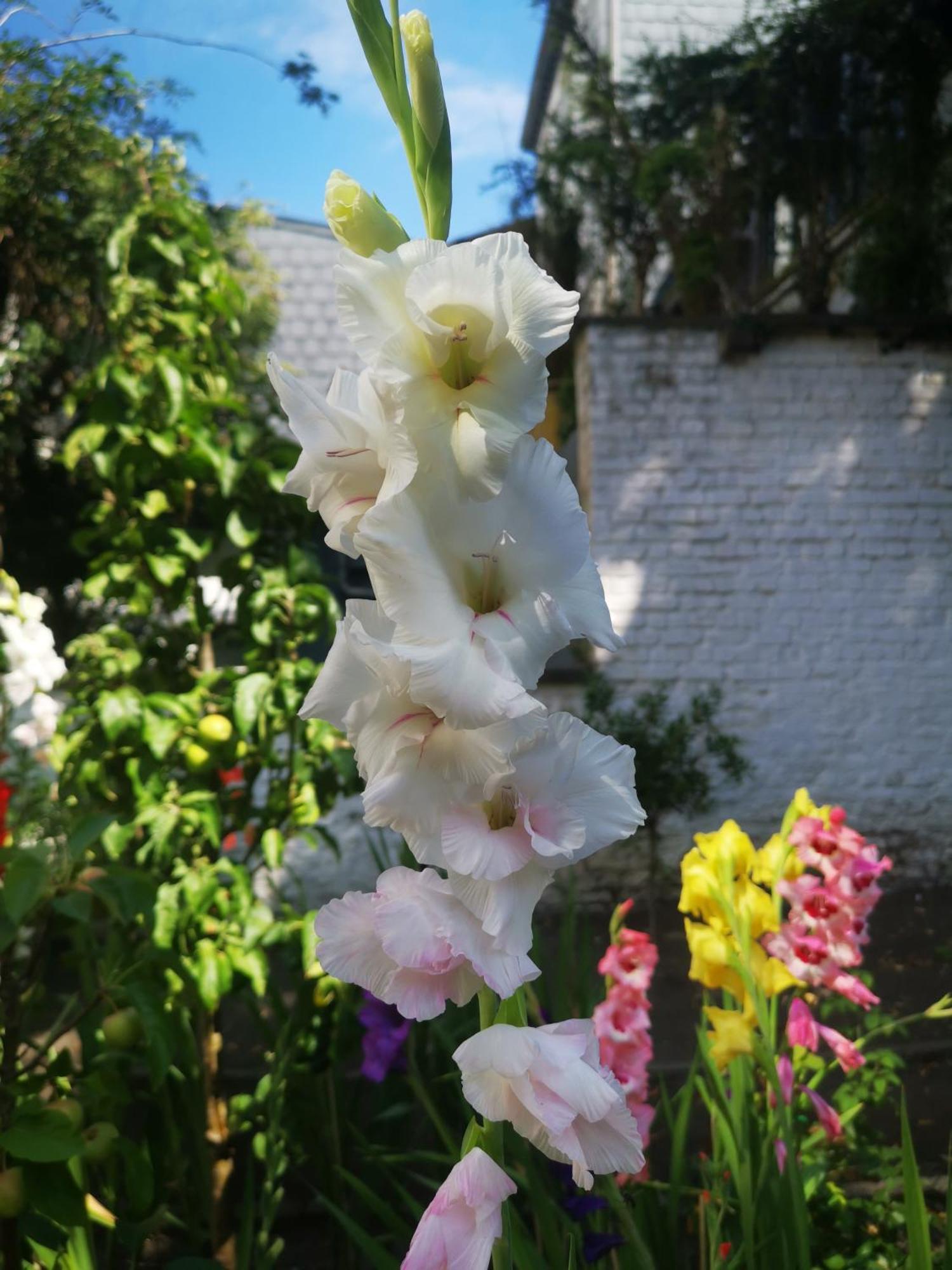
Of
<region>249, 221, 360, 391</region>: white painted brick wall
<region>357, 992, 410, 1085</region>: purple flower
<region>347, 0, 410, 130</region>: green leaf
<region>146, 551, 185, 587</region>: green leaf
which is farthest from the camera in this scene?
<region>249, 221, 360, 391</region>: white painted brick wall

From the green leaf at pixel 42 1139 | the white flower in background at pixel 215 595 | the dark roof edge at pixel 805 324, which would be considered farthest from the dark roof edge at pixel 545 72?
the green leaf at pixel 42 1139

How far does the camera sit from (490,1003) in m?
0.54

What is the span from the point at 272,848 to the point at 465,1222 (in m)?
1.23

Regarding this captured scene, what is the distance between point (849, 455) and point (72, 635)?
3450 millimetres

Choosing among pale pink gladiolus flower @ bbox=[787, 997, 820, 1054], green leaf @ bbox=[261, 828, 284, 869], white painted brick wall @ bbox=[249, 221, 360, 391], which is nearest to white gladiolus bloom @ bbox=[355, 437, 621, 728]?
pale pink gladiolus flower @ bbox=[787, 997, 820, 1054]

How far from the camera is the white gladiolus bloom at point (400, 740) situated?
0.49 m

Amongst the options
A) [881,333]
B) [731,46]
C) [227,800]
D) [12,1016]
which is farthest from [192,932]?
[731,46]

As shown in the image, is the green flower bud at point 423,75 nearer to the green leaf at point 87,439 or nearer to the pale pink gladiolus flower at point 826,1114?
the pale pink gladiolus flower at point 826,1114

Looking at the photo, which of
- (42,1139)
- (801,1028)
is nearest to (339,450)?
(42,1139)

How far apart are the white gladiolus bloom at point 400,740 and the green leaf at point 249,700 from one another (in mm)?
1185

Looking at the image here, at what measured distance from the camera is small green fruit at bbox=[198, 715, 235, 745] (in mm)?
1668

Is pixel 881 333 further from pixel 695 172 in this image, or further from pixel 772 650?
pixel 772 650

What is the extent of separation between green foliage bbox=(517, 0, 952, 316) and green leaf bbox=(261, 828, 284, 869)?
3.46 m

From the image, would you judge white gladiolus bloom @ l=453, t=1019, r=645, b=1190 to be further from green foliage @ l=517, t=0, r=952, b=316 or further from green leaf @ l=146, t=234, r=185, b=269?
green foliage @ l=517, t=0, r=952, b=316
